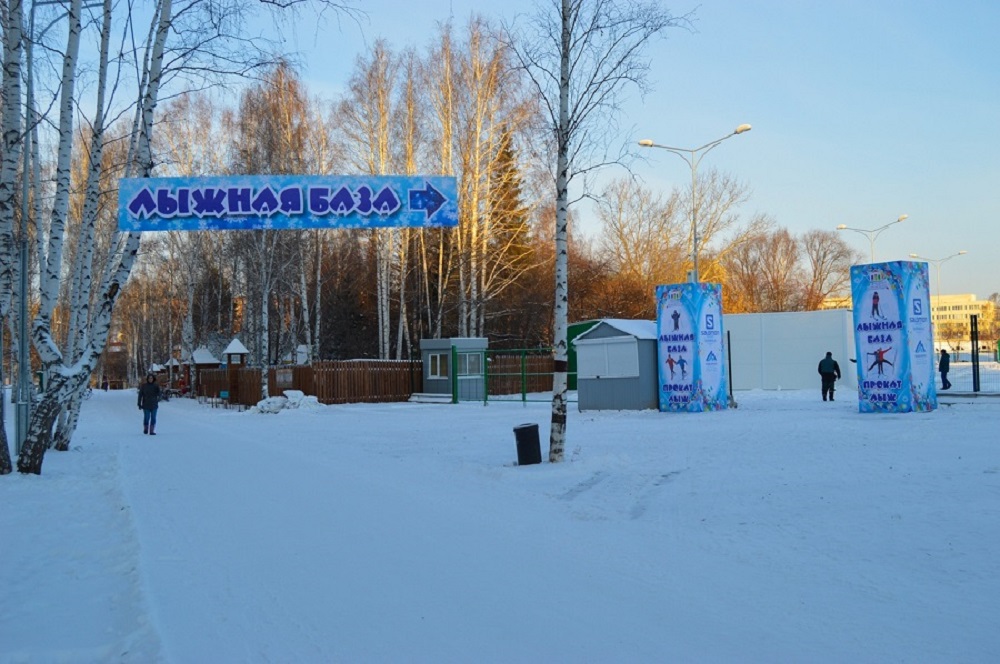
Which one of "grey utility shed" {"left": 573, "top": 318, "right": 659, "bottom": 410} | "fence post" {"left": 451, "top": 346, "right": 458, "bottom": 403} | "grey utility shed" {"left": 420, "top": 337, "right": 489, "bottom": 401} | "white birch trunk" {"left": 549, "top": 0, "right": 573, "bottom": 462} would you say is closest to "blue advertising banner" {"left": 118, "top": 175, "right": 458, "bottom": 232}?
"white birch trunk" {"left": 549, "top": 0, "right": 573, "bottom": 462}

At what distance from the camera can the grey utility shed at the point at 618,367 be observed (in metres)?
23.3

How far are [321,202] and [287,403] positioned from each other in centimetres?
1448

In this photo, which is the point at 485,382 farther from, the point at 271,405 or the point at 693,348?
the point at 693,348

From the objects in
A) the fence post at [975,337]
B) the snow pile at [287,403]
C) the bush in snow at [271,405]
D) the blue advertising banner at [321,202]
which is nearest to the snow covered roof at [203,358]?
the snow pile at [287,403]

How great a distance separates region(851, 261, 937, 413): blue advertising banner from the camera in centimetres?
1845

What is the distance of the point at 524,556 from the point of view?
7.23 meters

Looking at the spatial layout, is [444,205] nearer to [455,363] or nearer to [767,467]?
[767,467]

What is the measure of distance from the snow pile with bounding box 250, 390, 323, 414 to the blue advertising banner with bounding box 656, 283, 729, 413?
1324 cm

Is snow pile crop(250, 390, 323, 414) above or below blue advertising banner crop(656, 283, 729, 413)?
below

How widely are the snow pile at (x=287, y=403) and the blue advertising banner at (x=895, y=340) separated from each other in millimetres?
18257

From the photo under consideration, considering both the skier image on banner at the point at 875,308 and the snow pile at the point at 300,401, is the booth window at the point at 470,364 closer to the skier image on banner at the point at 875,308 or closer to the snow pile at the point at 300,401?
the snow pile at the point at 300,401

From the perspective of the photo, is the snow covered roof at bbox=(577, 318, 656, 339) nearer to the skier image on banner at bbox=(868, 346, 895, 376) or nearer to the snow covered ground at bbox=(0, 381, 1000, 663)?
the skier image on banner at bbox=(868, 346, 895, 376)

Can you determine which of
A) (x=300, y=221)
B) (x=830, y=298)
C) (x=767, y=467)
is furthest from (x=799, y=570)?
(x=830, y=298)

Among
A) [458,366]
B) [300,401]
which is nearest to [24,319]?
[300,401]
